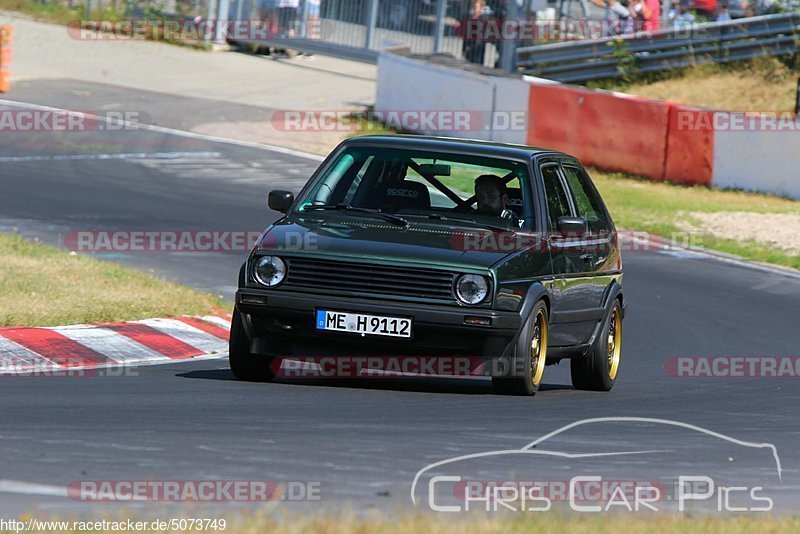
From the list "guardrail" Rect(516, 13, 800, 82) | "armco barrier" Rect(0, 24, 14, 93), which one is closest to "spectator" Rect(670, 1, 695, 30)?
"guardrail" Rect(516, 13, 800, 82)

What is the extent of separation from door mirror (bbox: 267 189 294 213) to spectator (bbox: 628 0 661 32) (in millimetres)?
22040

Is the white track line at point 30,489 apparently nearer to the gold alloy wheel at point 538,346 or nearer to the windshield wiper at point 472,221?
the gold alloy wheel at point 538,346

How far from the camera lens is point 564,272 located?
30.1 feet

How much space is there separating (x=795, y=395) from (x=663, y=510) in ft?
Result: 15.5

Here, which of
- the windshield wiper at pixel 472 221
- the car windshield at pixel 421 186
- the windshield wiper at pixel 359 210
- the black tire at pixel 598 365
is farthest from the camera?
the black tire at pixel 598 365

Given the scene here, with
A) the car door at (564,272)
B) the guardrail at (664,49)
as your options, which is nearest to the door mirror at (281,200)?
the car door at (564,272)

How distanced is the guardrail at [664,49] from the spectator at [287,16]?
544 centimetres

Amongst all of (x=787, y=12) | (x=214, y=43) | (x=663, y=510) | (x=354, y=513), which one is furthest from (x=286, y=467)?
(x=214, y=43)

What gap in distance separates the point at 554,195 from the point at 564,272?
0.62 metres

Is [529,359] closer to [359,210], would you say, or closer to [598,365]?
[598,365]

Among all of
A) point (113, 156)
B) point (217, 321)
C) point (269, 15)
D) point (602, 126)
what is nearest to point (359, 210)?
point (217, 321)

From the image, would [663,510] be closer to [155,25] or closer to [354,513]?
[354,513]

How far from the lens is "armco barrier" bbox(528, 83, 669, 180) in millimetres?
23448

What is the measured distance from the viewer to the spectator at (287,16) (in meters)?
33.9
